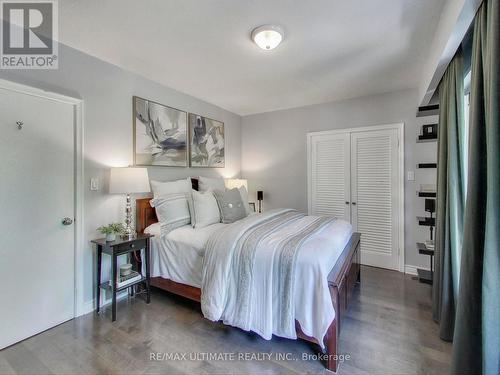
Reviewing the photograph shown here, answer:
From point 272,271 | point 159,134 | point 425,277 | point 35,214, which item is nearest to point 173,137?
point 159,134

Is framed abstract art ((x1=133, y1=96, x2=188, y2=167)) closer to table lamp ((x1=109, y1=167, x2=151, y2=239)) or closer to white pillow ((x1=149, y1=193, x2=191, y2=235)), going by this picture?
table lamp ((x1=109, y1=167, x2=151, y2=239))

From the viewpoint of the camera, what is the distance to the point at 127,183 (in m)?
2.42

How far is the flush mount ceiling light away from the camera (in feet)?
6.58

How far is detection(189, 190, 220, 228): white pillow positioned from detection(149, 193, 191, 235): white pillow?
99mm

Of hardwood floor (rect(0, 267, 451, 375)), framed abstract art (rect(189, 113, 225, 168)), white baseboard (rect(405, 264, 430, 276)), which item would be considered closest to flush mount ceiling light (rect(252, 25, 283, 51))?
framed abstract art (rect(189, 113, 225, 168))

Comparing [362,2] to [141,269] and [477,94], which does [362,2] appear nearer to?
[477,94]

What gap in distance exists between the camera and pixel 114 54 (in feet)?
8.02

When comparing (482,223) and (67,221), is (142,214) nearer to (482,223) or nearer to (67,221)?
(67,221)

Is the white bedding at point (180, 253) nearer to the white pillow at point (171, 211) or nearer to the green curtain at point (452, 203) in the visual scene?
the white pillow at point (171, 211)

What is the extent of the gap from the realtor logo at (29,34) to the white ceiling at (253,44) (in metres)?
0.10

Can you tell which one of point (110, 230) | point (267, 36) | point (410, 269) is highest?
point (267, 36)

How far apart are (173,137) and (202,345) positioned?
2.51m

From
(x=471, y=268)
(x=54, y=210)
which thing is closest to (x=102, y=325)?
(x=54, y=210)

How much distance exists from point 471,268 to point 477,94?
3.16 ft
